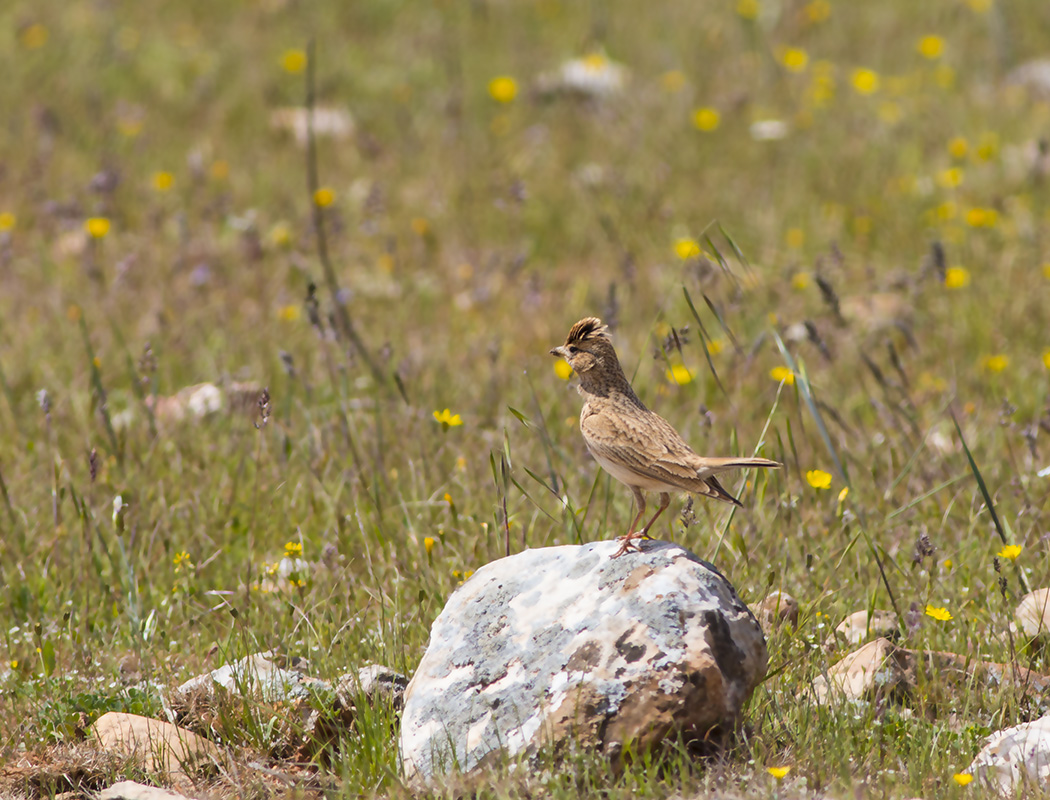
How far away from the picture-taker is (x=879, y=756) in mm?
2941

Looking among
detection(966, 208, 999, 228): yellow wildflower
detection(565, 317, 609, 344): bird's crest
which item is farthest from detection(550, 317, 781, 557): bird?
detection(966, 208, 999, 228): yellow wildflower

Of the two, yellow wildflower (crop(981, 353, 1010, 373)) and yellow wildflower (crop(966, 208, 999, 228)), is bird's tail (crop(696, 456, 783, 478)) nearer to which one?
yellow wildflower (crop(981, 353, 1010, 373))

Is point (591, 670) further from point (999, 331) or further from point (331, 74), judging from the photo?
point (331, 74)

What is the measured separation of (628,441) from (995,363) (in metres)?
3.19

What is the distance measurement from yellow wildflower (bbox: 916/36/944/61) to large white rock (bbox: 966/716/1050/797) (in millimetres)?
8369

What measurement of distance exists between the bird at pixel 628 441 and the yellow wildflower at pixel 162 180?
5.16 meters

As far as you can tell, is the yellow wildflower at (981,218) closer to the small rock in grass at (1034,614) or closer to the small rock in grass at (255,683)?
the small rock in grass at (1034,614)

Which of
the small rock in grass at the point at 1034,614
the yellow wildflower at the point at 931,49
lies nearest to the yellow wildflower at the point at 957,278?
the small rock in grass at the point at 1034,614

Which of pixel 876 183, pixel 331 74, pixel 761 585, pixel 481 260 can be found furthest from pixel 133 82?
pixel 761 585

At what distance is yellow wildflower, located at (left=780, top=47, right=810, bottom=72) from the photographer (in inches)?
381

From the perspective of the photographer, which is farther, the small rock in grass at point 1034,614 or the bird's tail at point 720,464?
the small rock in grass at point 1034,614

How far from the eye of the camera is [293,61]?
9.62 metres

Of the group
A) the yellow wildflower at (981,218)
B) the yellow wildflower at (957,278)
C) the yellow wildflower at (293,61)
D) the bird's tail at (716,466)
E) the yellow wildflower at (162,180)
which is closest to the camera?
the bird's tail at (716,466)

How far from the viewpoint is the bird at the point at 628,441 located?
9.56ft
